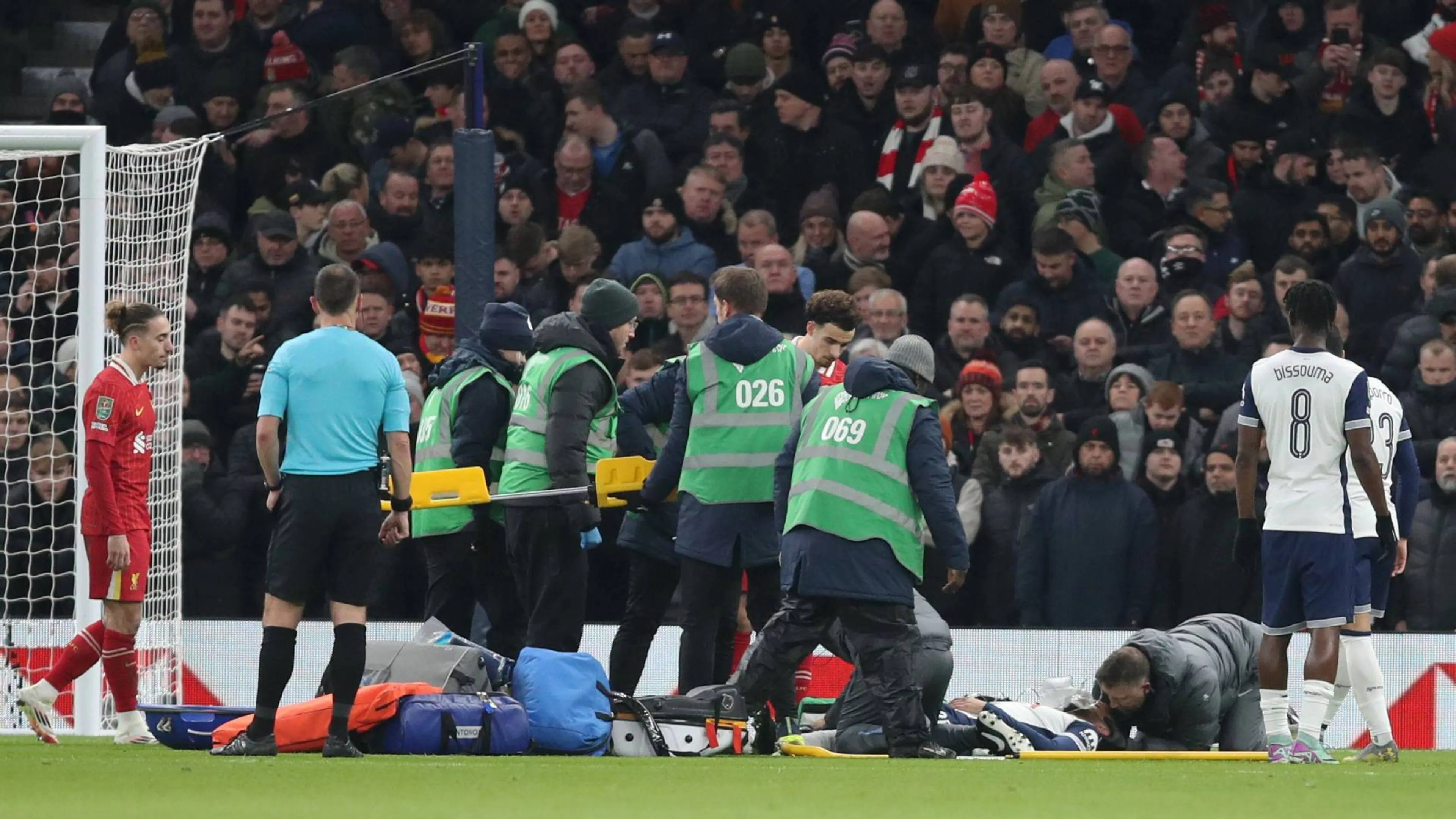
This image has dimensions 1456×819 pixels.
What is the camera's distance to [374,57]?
17906 millimetres

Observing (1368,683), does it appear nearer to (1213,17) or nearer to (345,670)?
(345,670)

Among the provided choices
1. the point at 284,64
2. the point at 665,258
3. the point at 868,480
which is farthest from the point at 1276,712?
the point at 284,64

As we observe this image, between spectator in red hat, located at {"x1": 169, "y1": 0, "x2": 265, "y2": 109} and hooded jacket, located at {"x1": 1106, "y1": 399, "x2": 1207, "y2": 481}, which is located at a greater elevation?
spectator in red hat, located at {"x1": 169, "y1": 0, "x2": 265, "y2": 109}

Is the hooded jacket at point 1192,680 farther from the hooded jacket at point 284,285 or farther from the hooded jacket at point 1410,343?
the hooded jacket at point 284,285

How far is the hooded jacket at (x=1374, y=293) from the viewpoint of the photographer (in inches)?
569

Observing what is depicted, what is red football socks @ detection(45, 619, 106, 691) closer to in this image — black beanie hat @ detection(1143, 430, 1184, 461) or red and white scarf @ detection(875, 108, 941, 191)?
black beanie hat @ detection(1143, 430, 1184, 461)

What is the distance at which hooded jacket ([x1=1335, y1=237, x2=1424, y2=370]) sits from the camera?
47.4 ft

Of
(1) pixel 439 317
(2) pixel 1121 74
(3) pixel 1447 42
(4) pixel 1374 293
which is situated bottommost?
(1) pixel 439 317

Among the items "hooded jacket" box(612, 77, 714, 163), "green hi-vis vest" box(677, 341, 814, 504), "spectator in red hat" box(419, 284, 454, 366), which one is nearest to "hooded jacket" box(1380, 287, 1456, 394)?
"green hi-vis vest" box(677, 341, 814, 504)

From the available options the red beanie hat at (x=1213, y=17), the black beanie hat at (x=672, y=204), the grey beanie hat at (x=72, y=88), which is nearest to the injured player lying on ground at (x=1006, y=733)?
the black beanie hat at (x=672, y=204)

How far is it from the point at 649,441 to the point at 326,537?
2459 millimetres

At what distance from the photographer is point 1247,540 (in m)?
10.1

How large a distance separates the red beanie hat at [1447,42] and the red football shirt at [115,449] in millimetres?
9393

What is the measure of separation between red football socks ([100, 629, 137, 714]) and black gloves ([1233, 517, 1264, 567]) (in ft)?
17.1
